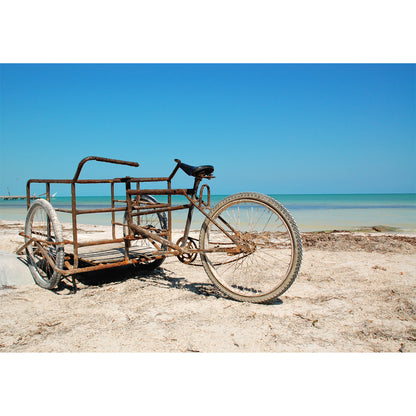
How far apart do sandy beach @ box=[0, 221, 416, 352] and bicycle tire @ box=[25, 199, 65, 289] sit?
17 centimetres

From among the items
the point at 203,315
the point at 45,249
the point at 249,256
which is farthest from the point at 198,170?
the point at 45,249

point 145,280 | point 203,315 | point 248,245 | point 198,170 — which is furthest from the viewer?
point 145,280

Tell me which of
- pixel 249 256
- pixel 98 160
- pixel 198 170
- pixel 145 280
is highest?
pixel 98 160

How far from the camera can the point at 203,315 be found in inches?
116

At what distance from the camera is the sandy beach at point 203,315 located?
241 centimetres

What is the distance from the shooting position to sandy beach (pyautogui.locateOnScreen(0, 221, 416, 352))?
7.90ft

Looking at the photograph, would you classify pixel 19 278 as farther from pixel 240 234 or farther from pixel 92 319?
pixel 240 234

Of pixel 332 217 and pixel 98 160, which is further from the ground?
pixel 98 160

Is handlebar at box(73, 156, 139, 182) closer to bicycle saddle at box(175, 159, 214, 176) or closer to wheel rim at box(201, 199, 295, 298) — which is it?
bicycle saddle at box(175, 159, 214, 176)

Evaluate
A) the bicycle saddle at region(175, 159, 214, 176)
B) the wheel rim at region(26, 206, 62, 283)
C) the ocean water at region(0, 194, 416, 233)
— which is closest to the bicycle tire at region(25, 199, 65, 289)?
the wheel rim at region(26, 206, 62, 283)

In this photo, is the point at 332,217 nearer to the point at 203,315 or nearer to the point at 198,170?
the point at 198,170

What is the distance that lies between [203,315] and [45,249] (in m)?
2.27

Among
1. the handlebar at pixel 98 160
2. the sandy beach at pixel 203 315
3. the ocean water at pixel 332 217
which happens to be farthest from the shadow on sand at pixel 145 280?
the ocean water at pixel 332 217

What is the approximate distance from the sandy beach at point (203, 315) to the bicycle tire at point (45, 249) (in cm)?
17
